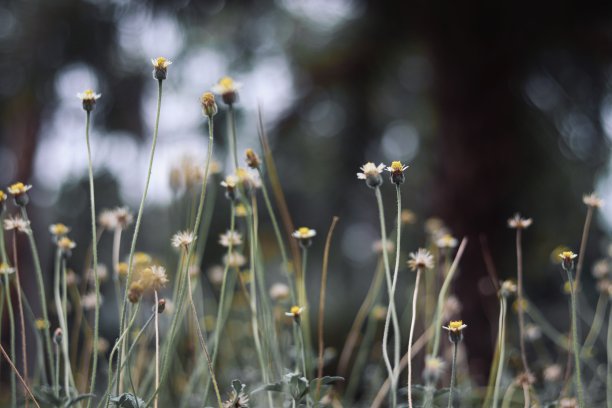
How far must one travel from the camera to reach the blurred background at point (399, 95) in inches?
99.2

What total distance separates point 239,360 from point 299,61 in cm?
219

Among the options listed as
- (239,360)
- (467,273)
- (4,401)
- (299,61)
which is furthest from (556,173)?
(4,401)

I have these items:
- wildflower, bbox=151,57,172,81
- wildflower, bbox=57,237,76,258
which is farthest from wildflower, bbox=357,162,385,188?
wildflower, bbox=57,237,76,258

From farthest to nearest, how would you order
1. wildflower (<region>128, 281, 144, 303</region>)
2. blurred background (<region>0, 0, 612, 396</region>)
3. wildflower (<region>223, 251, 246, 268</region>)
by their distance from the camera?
blurred background (<region>0, 0, 612, 396</region>)
wildflower (<region>223, 251, 246, 268</region>)
wildflower (<region>128, 281, 144, 303</region>)

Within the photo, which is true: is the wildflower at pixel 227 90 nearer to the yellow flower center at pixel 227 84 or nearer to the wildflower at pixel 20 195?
the yellow flower center at pixel 227 84

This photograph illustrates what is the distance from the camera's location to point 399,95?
175 inches

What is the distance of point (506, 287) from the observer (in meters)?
0.84

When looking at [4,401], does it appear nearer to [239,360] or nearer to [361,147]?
[239,360]

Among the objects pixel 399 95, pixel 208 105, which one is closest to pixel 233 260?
pixel 208 105

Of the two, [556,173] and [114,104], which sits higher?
[114,104]

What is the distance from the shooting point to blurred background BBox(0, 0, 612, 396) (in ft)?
8.27

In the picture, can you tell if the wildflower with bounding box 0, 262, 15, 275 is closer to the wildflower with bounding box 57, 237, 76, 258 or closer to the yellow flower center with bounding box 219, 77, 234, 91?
the wildflower with bounding box 57, 237, 76, 258

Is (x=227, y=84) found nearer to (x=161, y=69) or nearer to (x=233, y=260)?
(x=161, y=69)

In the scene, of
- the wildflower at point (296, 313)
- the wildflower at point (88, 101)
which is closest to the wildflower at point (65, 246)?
the wildflower at point (88, 101)
